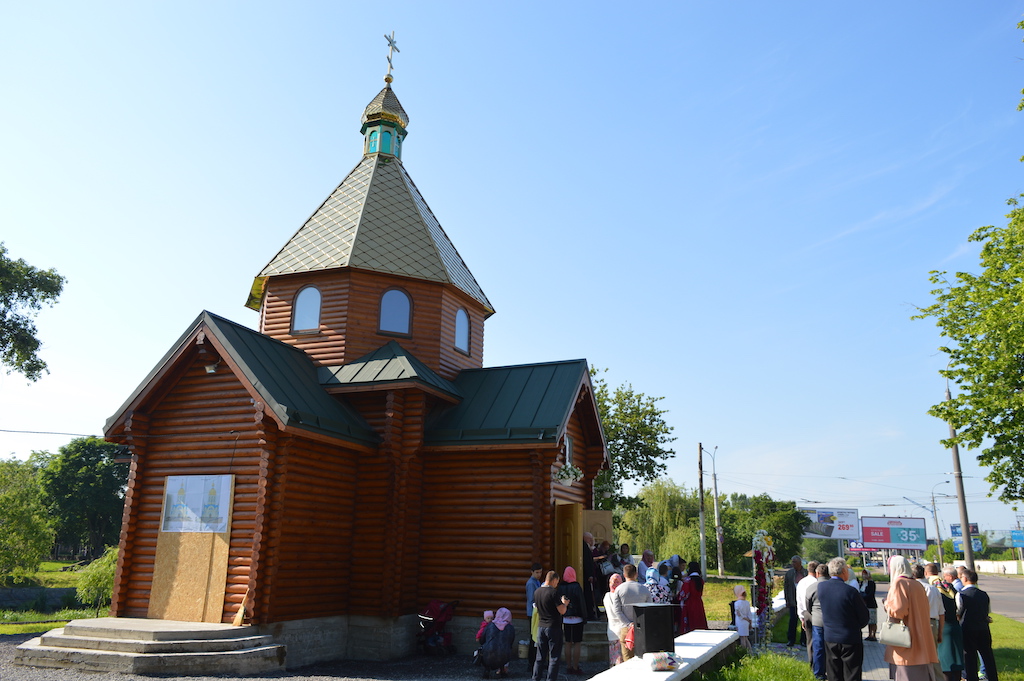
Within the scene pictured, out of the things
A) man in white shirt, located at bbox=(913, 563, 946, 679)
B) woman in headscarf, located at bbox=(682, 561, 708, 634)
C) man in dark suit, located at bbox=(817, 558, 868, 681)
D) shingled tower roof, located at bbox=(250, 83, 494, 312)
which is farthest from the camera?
shingled tower roof, located at bbox=(250, 83, 494, 312)

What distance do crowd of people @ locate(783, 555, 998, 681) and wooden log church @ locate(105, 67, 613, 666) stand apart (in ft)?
19.5

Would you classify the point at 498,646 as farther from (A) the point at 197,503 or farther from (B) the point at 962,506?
(B) the point at 962,506

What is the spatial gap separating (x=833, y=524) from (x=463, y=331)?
2987 inches

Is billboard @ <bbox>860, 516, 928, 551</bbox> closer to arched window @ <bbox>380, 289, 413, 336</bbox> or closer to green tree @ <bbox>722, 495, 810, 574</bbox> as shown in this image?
green tree @ <bbox>722, 495, 810, 574</bbox>

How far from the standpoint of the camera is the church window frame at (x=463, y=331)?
1781 centimetres

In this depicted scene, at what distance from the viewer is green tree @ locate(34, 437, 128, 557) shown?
5025cm

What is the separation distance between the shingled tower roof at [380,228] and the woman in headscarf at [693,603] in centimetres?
875

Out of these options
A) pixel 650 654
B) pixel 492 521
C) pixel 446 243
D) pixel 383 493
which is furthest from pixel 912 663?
pixel 446 243

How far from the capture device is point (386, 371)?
583 inches

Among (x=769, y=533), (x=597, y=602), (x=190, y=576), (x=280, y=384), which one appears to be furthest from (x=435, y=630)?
(x=769, y=533)

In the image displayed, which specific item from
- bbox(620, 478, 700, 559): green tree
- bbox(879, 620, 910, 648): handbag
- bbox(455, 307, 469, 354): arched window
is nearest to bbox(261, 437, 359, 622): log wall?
bbox(455, 307, 469, 354): arched window

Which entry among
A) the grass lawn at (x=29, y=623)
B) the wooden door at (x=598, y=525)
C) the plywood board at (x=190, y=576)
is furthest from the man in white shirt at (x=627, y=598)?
the grass lawn at (x=29, y=623)

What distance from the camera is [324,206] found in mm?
19016

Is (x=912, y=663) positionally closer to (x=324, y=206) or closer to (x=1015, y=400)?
(x=1015, y=400)
